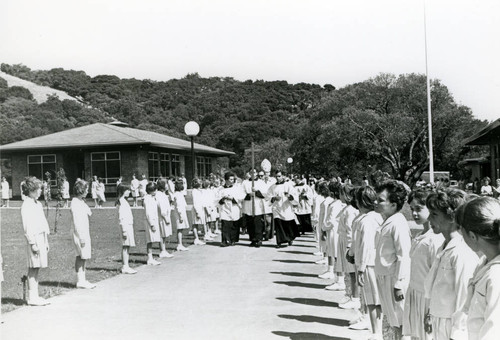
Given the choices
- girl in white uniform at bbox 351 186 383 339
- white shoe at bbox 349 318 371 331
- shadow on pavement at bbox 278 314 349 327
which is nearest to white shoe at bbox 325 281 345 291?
shadow on pavement at bbox 278 314 349 327

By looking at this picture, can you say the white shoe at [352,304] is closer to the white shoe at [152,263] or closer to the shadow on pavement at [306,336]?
the shadow on pavement at [306,336]

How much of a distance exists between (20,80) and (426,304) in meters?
83.7

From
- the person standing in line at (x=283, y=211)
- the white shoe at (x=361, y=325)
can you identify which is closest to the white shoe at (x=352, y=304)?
the white shoe at (x=361, y=325)

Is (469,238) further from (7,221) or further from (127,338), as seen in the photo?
(7,221)

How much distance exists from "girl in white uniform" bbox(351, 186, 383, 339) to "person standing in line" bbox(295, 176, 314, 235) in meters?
9.21

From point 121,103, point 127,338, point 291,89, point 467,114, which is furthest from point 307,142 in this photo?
point 127,338

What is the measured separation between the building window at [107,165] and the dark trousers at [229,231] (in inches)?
966

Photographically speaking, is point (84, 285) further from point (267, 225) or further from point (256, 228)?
point (267, 225)

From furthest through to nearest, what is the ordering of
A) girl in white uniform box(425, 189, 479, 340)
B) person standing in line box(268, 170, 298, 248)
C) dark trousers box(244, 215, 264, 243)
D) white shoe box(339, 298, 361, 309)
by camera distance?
1. dark trousers box(244, 215, 264, 243)
2. person standing in line box(268, 170, 298, 248)
3. white shoe box(339, 298, 361, 309)
4. girl in white uniform box(425, 189, 479, 340)

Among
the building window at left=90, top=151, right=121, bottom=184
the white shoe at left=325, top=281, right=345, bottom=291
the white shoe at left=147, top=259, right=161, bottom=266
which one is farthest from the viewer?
the building window at left=90, top=151, right=121, bottom=184

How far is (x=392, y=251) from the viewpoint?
5.22m

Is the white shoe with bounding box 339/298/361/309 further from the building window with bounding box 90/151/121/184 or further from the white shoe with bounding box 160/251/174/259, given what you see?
the building window with bounding box 90/151/121/184

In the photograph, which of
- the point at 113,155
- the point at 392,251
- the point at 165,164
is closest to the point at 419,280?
the point at 392,251

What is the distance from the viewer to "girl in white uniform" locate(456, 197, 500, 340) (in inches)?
103
